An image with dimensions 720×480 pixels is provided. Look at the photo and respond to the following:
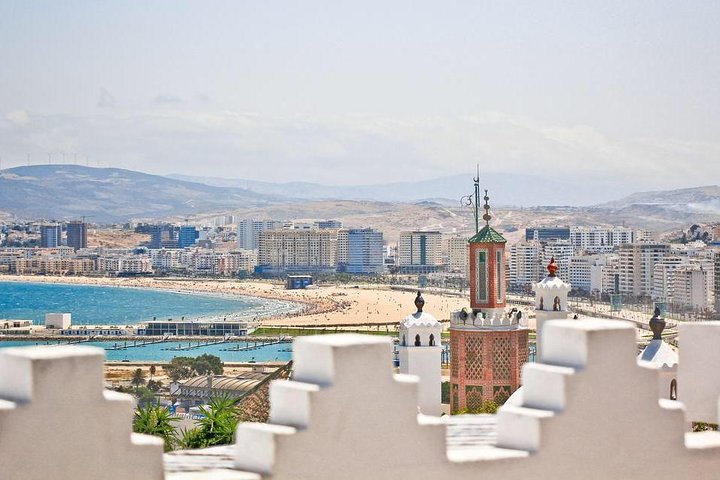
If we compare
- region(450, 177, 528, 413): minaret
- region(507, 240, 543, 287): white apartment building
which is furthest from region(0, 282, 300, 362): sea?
region(450, 177, 528, 413): minaret

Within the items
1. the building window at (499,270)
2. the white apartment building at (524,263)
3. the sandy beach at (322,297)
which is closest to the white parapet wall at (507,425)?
the building window at (499,270)

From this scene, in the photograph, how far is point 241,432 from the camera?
407 centimetres

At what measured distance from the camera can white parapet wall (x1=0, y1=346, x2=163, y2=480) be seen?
371 cm

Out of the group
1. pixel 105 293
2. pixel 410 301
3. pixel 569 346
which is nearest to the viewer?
pixel 569 346

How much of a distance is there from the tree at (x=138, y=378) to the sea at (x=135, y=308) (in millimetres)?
12794

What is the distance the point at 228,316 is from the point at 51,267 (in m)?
81.6

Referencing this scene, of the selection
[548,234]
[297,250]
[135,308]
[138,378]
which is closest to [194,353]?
[138,378]

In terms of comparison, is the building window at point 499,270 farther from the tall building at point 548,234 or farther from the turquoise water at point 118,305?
the tall building at point 548,234

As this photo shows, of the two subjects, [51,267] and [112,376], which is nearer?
[112,376]

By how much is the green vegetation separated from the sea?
902 centimetres

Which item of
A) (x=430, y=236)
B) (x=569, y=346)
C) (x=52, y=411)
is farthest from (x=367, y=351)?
(x=430, y=236)

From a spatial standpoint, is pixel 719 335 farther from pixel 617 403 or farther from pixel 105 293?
pixel 105 293

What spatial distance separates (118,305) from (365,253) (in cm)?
5721

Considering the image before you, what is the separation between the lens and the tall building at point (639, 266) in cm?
10689
